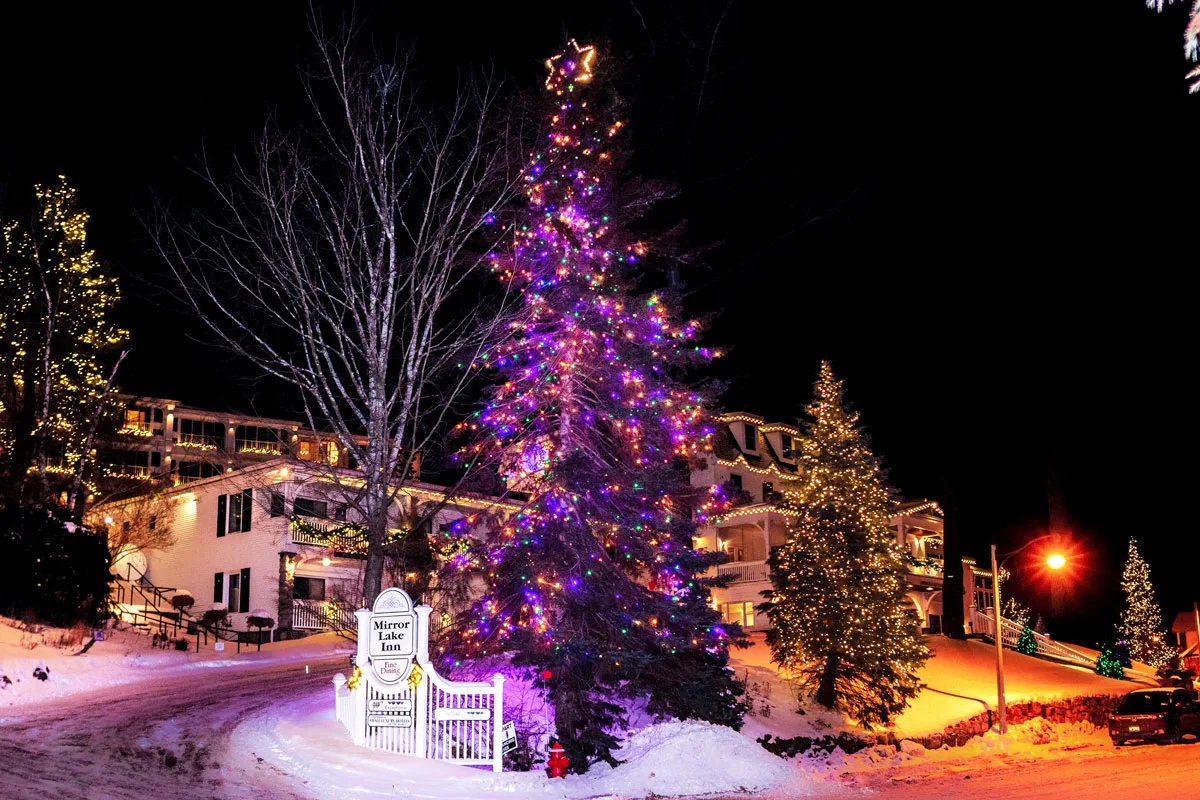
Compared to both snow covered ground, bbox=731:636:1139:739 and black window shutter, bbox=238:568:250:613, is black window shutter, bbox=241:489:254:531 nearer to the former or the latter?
black window shutter, bbox=238:568:250:613

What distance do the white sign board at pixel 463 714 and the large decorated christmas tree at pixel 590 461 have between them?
143 centimetres

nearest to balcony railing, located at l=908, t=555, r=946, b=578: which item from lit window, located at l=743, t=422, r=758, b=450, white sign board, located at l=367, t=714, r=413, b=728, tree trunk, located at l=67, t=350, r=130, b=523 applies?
lit window, located at l=743, t=422, r=758, b=450

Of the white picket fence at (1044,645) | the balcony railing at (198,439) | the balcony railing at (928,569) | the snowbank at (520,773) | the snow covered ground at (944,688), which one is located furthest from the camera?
the balcony railing at (198,439)

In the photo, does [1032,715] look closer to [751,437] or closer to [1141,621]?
[751,437]

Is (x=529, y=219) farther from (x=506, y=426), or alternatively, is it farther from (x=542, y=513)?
(x=542, y=513)

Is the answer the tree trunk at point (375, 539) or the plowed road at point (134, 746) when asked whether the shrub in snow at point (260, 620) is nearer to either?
the plowed road at point (134, 746)

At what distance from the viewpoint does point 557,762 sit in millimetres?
15977

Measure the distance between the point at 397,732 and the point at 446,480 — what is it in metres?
33.3

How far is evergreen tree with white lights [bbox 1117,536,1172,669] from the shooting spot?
55906mm

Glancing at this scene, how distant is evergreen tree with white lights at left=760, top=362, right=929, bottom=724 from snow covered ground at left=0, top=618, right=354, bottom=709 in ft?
45.7

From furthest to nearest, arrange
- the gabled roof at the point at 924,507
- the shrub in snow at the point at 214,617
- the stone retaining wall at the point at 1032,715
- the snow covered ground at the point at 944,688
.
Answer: the gabled roof at the point at 924,507
the shrub in snow at the point at 214,617
the snow covered ground at the point at 944,688
the stone retaining wall at the point at 1032,715

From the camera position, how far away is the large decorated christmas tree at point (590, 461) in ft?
58.9

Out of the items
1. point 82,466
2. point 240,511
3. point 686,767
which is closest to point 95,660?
point 82,466

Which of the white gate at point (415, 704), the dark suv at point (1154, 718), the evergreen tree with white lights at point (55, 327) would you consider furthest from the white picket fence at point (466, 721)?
the evergreen tree with white lights at point (55, 327)
